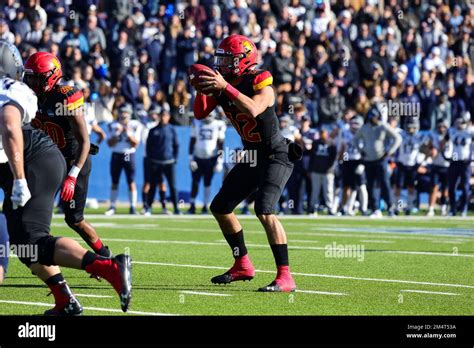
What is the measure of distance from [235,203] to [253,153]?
0.43m

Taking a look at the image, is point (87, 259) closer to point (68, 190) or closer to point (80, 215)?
point (68, 190)

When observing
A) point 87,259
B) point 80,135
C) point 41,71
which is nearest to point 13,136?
point 87,259

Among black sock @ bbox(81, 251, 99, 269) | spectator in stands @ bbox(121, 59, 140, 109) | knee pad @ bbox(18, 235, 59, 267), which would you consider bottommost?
black sock @ bbox(81, 251, 99, 269)

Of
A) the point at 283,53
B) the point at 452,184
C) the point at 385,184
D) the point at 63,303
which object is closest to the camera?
the point at 63,303

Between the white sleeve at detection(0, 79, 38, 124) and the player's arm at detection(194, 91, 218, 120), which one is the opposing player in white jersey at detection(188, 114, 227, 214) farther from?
the white sleeve at detection(0, 79, 38, 124)

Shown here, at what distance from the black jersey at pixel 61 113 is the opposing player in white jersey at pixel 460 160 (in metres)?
12.8

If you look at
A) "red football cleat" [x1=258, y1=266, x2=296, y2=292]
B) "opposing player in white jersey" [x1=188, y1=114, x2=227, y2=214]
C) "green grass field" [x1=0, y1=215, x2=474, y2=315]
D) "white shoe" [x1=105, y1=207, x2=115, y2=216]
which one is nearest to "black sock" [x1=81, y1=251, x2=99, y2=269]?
"green grass field" [x1=0, y1=215, x2=474, y2=315]

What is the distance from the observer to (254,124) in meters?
9.62

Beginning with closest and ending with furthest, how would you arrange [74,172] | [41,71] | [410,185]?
[41,71], [74,172], [410,185]

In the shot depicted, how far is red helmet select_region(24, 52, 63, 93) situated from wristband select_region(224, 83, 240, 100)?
1.24m

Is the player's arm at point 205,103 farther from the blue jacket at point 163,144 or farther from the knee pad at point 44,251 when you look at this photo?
the blue jacket at point 163,144

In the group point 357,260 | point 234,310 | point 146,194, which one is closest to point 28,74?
point 234,310

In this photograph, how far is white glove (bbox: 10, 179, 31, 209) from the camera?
7.02 m
